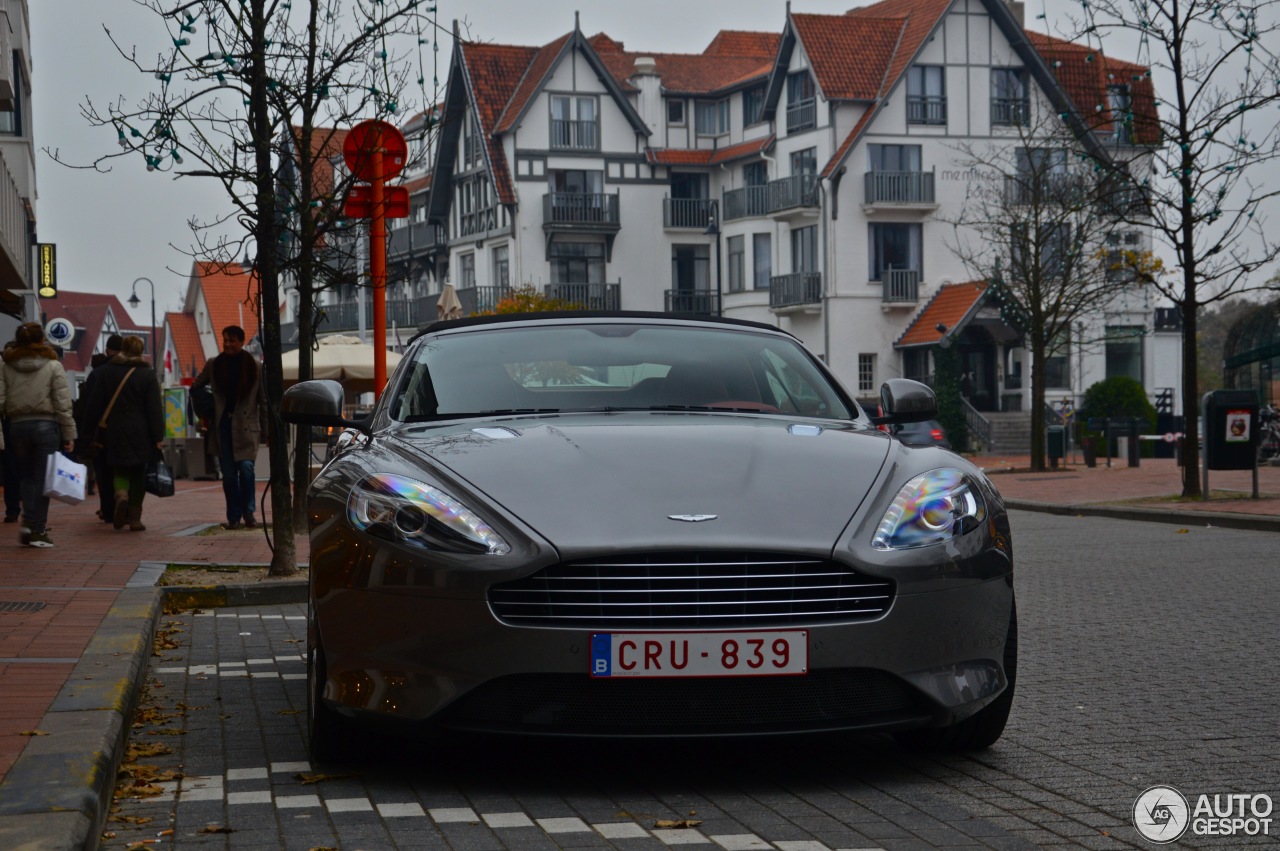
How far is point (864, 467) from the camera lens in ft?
18.3

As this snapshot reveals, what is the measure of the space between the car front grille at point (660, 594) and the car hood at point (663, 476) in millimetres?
61

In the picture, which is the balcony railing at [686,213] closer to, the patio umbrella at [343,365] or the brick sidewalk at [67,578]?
the patio umbrella at [343,365]

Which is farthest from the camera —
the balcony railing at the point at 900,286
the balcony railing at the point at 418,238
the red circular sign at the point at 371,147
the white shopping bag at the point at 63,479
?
the balcony railing at the point at 418,238

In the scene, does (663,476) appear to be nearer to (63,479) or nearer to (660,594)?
(660,594)

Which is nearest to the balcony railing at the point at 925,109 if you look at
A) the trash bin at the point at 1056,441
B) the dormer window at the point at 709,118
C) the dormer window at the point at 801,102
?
the dormer window at the point at 801,102

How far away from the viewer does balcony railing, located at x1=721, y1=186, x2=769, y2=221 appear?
6050cm

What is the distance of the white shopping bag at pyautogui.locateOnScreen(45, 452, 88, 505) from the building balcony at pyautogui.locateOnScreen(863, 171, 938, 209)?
43.5 metres

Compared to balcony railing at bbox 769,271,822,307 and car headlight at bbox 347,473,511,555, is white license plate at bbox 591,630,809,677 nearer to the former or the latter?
car headlight at bbox 347,473,511,555

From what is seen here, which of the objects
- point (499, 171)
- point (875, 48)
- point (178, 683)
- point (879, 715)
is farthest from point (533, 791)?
point (499, 171)

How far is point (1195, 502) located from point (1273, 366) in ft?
53.8

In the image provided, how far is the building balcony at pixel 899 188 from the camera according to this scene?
55.9 metres

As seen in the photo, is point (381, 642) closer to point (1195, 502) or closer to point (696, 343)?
point (696, 343)

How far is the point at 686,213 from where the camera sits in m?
65.1

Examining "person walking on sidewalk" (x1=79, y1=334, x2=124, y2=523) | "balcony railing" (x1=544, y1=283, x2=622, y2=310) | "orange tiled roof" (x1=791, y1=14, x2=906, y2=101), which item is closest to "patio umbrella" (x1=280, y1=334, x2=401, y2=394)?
"person walking on sidewalk" (x1=79, y1=334, x2=124, y2=523)
